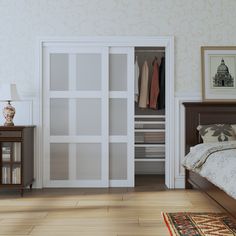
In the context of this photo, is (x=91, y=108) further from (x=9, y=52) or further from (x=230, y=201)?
(x=230, y=201)

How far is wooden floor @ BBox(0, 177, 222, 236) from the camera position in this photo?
330 cm

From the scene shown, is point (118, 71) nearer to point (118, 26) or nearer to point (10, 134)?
point (118, 26)

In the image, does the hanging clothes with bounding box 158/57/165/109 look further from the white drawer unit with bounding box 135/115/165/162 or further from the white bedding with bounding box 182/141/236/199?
the white bedding with bounding box 182/141/236/199

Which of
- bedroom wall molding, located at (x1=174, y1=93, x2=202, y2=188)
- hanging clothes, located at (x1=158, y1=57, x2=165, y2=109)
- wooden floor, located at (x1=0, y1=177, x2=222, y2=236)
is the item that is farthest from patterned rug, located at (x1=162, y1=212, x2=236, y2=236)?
hanging clothes, located at (x1=158, y1=57, x2=165, y2=109)

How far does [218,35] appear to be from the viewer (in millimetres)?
5445

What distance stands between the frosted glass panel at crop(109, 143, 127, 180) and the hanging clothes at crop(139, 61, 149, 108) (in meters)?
1.10

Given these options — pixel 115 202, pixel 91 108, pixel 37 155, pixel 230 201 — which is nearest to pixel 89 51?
pixel 91 108

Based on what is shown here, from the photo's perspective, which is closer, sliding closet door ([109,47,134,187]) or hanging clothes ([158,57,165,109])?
sliding closet door ([109,47,134,187])

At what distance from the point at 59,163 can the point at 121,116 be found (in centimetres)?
95

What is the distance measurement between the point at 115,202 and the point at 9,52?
2.29m

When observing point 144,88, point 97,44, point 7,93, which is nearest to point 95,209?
point 7,93

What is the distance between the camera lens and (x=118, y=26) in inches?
214

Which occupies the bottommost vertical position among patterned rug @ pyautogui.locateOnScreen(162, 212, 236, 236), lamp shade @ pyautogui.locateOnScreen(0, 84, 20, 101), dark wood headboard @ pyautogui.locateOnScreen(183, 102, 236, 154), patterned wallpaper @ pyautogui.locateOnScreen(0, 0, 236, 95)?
patterned rug @ pyautogui.locateOnScreen(162, 212, 236, 236)

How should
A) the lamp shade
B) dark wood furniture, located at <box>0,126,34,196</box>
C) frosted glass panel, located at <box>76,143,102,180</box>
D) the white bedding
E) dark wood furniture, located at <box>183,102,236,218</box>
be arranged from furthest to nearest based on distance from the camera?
frosted glass panel, located at <box>76,143,102,180</box>
dark wood furniture, located at <box>183,102,236,218</box>
the lamp shade
dark wood furniture, located at <box>0,126,34,196</box>
the white bedding
